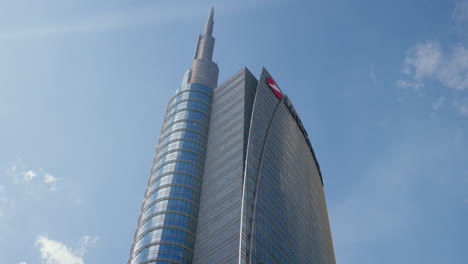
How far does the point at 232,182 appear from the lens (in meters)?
131

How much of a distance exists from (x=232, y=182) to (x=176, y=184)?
14257mm

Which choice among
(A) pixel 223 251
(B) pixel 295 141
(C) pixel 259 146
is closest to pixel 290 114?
(B) pixel 295 141

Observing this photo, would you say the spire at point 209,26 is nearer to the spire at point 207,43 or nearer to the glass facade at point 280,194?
the spire at point 207,43

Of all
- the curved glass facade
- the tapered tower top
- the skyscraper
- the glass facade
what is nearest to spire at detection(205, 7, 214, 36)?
the tapered tower top

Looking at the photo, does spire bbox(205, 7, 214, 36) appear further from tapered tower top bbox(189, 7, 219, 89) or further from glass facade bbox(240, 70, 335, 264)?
glass facade bbox(240, 70, 335, 264)

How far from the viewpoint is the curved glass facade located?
12306cm

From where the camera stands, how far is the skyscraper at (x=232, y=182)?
11962 centimetres

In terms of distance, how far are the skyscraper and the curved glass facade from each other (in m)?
0.25

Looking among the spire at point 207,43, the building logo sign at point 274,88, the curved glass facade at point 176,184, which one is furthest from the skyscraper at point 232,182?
the spire at point 207,43

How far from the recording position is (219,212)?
127 m

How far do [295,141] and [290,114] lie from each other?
31.4 ft

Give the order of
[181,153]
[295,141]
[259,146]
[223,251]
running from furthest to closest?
1. [295,141]
2. [181,153]
3. [259,146]
4. [223,251]

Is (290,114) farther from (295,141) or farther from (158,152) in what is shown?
(158,152)

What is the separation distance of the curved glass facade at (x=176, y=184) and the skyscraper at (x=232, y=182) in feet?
0.83
